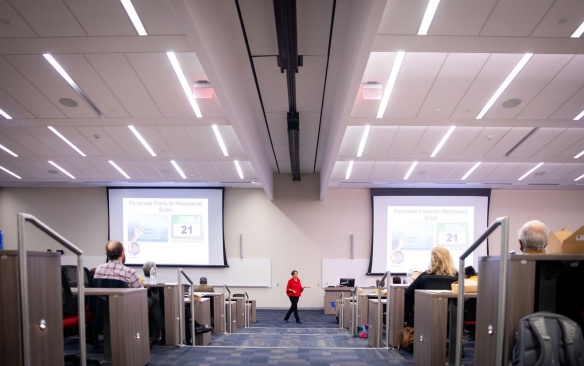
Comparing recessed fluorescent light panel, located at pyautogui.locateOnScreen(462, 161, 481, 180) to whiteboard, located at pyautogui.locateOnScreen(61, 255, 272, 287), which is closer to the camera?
recessed fluorescent light panel, located at pyautogui.locateOnScreen(462, 161, 481, 180)

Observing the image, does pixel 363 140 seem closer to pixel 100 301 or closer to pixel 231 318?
pixel 231 318

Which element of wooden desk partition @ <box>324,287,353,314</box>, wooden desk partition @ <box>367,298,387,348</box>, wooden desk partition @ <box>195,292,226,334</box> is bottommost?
wooden desk partition @ <box>324,287,353,314</box>

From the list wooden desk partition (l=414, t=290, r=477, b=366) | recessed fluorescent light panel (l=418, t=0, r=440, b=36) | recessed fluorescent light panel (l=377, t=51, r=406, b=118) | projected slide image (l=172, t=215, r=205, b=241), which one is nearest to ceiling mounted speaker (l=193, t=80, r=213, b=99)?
recessed fluorescent light panel (l=377, t=51, r=406, b=118)

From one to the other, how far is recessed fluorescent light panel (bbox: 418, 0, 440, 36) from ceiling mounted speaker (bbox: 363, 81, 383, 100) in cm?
193

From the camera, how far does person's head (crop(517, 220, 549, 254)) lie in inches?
108

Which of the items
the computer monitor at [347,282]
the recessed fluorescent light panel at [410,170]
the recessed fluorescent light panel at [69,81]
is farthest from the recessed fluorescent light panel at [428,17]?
the computer monitor at [347,282]

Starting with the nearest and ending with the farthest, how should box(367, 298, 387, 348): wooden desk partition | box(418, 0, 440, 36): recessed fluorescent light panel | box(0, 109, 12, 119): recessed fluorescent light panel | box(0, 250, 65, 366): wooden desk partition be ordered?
box(0, 250, 65, 366): wooden desk partition → box(418, 0, 440, 36): recessed fluorescent light panel → box(367, 298, 387, 348): wooden desk partition → box(0, 109, 12, 119): recessed fluorescent light panel

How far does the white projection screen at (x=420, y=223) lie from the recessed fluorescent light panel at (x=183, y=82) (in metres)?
7.42

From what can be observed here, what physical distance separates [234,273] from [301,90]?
7.64m

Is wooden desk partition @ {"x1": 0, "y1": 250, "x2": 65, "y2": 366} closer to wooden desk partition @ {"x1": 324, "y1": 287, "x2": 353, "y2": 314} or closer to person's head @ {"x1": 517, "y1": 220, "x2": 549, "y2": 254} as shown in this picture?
person's head @ {"x1": 517, "y1": 220, "x2": 549, "y2": 254}

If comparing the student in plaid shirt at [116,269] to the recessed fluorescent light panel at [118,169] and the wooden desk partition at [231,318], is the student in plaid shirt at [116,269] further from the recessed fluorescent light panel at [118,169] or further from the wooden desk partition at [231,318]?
the recessed fluorescent light panel at [118,169]

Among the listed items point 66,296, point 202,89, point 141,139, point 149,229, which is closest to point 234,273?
point 149,229

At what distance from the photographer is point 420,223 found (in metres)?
13.1

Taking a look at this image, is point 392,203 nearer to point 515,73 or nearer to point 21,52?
point 515,73
